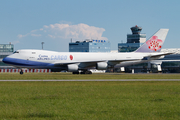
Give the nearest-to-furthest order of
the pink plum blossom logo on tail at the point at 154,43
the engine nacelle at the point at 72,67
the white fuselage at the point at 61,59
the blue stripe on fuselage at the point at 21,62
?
the blue stripe on fuselage at the point at 21,62 < the white fuselage at the point at 61,59 < the engine nacelle at the point at 72,67 < the pink plum blossom logo on tail at the point at 154,43

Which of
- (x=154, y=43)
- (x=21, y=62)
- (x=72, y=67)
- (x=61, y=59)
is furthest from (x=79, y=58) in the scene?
(x=154, y=43)

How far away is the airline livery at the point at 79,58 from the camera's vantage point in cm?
5519

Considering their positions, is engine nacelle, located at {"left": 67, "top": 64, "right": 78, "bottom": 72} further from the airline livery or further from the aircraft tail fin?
the aircraft tail fin

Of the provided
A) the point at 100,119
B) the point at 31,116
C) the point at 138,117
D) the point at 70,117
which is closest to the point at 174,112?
the point at 138,117

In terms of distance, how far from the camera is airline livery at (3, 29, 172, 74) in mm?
55188

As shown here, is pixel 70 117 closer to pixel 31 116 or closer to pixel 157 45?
pixel 31 116

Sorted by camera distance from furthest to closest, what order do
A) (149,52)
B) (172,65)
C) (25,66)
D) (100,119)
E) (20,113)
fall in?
(172,65), (149,52), (25,66), (20,113), (100,119)

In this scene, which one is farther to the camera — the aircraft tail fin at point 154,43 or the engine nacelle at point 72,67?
the aircraft tail fin at point 154,43

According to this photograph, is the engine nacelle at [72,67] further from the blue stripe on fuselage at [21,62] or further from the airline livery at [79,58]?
the blue stripe on fuselage at [21,62]

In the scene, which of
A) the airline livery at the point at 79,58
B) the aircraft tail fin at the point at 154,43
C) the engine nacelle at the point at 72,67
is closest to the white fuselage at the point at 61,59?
the airline livery at the point at 79,58

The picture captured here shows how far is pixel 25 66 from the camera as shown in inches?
2179

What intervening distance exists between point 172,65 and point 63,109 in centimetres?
10539

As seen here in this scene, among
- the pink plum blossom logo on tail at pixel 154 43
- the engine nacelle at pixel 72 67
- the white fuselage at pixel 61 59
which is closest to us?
the white fuselage at pixel 61 59

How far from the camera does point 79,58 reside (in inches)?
2317
